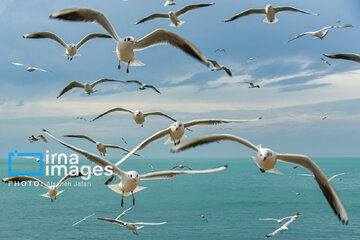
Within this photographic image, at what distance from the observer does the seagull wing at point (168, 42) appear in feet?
26.0

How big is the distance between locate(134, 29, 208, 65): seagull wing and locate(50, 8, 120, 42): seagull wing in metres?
0.75

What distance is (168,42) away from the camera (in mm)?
9258

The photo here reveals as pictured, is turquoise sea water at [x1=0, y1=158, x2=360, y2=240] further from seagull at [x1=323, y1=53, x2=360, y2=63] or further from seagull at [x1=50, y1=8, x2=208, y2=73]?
seagull at [x1=323, y1=53, x2=360, y2=63]

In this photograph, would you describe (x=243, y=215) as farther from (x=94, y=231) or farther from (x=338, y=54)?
(x=338, y=54)

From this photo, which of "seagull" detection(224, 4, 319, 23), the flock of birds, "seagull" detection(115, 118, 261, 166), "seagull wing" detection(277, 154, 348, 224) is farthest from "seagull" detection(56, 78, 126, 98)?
"seagull wing" detection(277, 154, 348, 224)

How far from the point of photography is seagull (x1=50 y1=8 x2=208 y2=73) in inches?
317

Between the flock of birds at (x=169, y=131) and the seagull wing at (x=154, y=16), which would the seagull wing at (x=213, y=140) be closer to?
the flock of birds at (x=169, y=131)

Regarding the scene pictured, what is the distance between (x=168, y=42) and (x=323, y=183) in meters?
4.52

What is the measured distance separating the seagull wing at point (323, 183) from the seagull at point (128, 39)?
2941mm

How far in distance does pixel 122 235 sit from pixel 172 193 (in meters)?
32.1

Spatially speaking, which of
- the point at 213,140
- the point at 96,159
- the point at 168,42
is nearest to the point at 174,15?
the point at 168,42

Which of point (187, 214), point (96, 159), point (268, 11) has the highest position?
point (268, 11)

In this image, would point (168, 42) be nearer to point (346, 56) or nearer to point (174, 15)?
point (346, 56)

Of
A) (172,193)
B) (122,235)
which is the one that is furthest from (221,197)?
(122,235)
